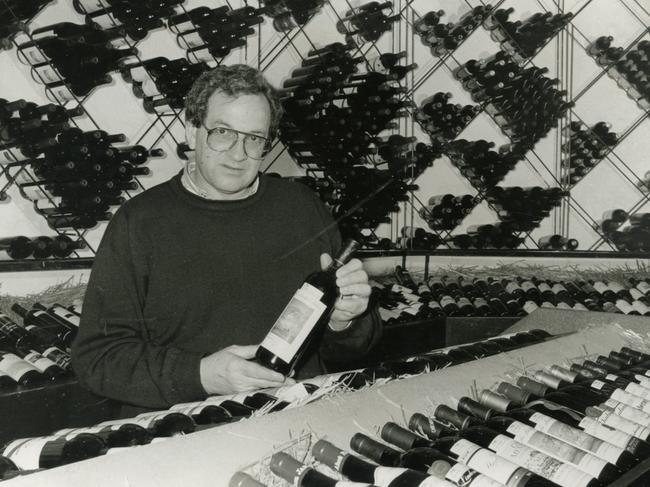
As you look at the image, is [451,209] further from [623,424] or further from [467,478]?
[467,478]

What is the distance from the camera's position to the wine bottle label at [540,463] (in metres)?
1.15

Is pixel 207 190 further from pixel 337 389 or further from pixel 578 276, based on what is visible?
pixel 578 276

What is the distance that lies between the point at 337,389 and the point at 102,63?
241cm

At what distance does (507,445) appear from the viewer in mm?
1249

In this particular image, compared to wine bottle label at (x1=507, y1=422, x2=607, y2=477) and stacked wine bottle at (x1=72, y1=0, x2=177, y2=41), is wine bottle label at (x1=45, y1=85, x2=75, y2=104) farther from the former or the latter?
wine bottle label at (x1=507, y1=422, x2=607, y2=477)

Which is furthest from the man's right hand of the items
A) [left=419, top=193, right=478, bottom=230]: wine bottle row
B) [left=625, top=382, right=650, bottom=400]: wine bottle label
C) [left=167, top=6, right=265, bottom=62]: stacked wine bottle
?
[left=419, top=193, right=478, bottom=230]: wine bottle row

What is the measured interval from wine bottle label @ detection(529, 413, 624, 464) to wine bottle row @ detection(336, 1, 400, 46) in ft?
13.2

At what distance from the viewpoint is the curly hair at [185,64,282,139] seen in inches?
76.0

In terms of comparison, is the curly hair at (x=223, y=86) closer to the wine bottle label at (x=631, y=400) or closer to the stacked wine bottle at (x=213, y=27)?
the wine bottle label at (x=631, y=400)

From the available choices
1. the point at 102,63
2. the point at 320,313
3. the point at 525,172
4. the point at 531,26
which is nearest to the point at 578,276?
the point at 525,172

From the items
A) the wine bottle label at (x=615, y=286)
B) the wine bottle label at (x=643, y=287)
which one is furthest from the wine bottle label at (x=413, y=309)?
the wine bottle label at (x=643, y=287)

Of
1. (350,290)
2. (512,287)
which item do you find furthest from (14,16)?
(512,287)

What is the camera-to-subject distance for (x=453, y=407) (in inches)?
60.2

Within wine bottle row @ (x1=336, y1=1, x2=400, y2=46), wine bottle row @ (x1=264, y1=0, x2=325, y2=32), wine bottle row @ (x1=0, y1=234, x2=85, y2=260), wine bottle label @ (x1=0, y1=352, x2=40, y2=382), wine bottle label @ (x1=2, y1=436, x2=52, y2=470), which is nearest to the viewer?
wine bottle label @ (x1=2, y1=436, x2=52, y2=470)
